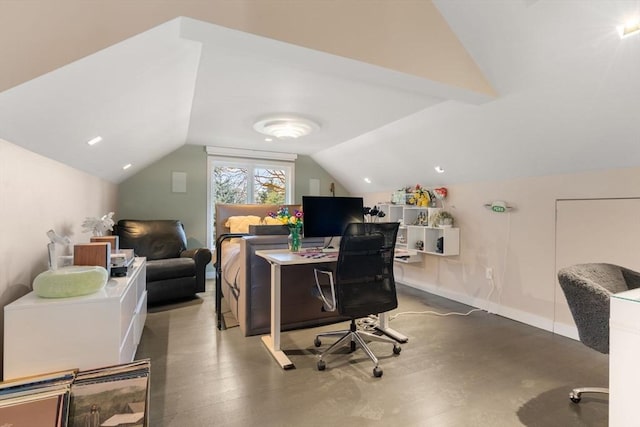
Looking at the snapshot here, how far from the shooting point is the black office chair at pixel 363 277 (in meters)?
2.27

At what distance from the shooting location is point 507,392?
2.00 metres

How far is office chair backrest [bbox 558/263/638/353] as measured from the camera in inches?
67.4

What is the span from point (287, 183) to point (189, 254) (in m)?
2.49

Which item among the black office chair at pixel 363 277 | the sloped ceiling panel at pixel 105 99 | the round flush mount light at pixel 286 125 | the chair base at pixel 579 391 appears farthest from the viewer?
the round flush mount light at pixel 286 125

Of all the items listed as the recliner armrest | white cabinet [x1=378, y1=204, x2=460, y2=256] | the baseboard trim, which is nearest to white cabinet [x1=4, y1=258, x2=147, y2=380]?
the recliner armrest

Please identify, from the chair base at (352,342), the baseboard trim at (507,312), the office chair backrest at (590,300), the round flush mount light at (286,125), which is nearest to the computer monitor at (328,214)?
the chair base at (352,342)

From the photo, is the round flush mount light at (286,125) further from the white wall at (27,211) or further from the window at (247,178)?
the white wall at (27,211)

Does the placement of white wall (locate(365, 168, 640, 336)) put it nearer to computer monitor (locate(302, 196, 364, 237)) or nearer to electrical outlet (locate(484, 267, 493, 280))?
electrical outlet (locate(484, 267, 493, 280))

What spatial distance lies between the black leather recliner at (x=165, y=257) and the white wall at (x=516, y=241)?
3.48 metres

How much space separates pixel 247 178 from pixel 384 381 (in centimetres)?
450

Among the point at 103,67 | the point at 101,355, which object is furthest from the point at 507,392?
the point at 103,67

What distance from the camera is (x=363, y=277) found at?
92.6 inches

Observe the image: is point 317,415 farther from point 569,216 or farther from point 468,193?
point 468,193

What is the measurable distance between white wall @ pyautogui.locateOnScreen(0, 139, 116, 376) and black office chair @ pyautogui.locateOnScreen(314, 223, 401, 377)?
190 cm
